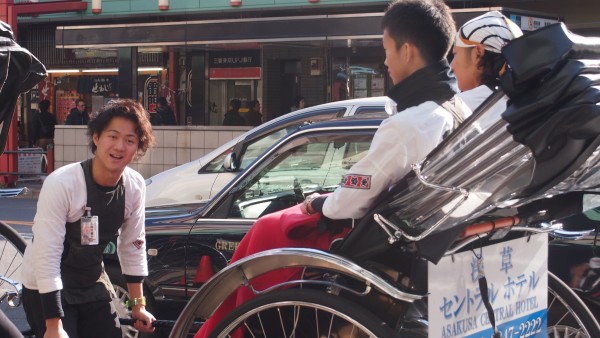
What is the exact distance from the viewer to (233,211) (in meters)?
5.53

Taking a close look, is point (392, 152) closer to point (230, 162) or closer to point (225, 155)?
point (230, 162)

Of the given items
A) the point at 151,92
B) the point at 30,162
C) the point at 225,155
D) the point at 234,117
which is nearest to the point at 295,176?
the point at 225,155

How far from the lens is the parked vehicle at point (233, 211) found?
213 inches

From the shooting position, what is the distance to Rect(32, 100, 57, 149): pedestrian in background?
2191 centimetres

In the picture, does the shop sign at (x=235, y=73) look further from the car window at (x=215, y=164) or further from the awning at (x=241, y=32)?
the car window at (x=215, y=164)

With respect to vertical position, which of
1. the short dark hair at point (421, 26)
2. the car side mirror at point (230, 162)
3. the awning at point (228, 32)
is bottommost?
the car side mirror at point (230, 162)

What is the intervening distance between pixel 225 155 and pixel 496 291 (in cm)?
489

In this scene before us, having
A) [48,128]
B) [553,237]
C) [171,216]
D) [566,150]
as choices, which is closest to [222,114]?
[48,128]

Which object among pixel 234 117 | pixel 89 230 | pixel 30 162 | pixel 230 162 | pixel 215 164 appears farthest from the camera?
pixel 234 117

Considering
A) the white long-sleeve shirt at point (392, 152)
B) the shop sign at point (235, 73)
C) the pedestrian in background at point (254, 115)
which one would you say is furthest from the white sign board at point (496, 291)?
the shop sign at point (235, 73)

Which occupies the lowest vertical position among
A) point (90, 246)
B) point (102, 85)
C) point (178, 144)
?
point (178, 144)

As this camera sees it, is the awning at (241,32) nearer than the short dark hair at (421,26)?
No

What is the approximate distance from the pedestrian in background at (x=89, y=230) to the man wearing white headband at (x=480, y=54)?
1.69 meters

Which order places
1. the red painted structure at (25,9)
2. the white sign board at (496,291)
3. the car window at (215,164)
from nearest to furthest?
the white sign board at (496,291), the car window at (215,164), the red painted structure at (25,9)
